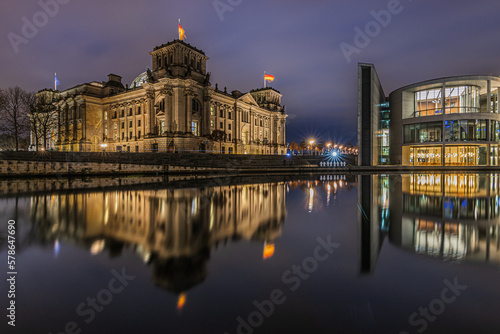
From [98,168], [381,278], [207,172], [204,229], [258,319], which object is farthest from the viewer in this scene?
[207,172]

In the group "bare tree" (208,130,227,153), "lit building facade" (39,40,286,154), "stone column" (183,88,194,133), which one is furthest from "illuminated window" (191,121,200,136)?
"bare tree" (208,130,227,153)

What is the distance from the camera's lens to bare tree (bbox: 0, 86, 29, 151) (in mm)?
39562

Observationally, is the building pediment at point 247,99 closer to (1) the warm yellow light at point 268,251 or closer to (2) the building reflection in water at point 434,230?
(2) the building reflection in water at point 434,230

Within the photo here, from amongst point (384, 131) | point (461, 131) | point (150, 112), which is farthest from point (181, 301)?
point (384, 131)

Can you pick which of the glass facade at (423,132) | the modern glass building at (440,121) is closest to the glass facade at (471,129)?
the modern glass building at (440,121)

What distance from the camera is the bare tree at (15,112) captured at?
39.6m

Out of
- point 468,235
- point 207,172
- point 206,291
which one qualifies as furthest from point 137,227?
point 207,172

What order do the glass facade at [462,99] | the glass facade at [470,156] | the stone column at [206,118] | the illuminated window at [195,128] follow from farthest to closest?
the stone column at [206,118] → the illuminated window at [195,128] → the glass facade at [462,99] → the glass facade at [470,156]

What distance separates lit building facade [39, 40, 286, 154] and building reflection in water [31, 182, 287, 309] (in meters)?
44.8

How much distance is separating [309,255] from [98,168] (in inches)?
1138

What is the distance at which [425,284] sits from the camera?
326 centimetres

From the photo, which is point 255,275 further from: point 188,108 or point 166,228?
point 188,108

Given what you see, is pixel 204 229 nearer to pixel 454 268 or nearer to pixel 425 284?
pixel 425 284

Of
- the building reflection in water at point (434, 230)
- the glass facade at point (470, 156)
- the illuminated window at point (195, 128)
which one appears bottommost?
the building reflection in water at point (434, 230)
